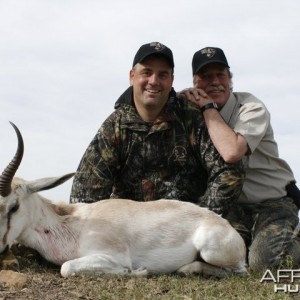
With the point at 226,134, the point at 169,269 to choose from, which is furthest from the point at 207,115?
the point at 169,269

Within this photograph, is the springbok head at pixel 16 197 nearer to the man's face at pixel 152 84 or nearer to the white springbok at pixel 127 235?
the white springbok at pixel 127 235

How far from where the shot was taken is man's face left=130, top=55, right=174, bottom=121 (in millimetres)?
8000

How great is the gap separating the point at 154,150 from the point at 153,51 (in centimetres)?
123

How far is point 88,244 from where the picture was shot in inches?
261

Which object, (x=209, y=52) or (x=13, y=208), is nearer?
(x=13, y=208)

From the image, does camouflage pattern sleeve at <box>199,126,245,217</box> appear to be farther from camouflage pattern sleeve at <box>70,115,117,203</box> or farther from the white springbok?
camouflage pattern sleeve at <box>70,115,117,203</box>

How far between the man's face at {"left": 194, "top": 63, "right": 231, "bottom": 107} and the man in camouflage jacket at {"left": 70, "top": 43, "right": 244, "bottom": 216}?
0.41m

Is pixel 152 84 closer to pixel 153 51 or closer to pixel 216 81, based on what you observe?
pixel 153 51

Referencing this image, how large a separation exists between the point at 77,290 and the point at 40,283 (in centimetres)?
43

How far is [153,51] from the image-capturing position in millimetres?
7945

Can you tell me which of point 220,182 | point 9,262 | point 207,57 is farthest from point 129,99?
point 9,262

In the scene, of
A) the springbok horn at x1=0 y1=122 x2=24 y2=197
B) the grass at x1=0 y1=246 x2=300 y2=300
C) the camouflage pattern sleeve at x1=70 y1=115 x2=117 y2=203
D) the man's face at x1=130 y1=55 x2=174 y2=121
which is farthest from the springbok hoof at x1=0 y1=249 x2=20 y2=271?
the man's face at x1=130 y1=55 x2=174 y2=121

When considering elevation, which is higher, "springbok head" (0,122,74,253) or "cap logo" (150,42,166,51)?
"cap logo" (150,42,166,51)

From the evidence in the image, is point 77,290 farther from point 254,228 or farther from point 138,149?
point 254,228
